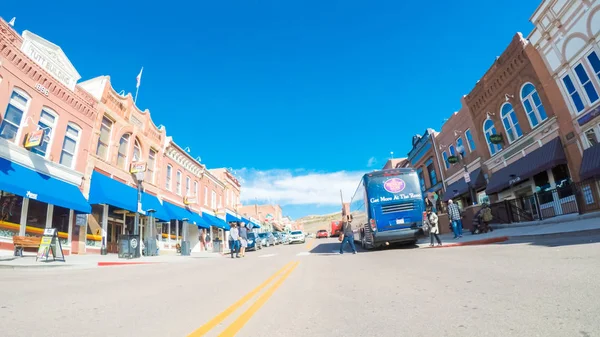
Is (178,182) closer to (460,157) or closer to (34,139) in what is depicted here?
(34,139)

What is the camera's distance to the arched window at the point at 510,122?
66.2ft

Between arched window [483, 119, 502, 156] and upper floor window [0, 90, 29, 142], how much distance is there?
26.5 meters

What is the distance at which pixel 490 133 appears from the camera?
2306 cm

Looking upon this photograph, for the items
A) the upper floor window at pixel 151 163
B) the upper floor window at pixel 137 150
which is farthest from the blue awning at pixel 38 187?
the upper floor window at pixel 151 163

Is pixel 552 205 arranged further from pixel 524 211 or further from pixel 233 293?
pixel 233 293

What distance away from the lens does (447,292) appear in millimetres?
4590

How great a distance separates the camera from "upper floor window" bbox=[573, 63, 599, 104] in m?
15.0

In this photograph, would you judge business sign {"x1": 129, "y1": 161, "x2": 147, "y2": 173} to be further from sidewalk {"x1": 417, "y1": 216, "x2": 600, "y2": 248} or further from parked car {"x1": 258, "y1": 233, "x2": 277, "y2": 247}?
sidewalk {"x1": 417, "y1": 216, "x2": 600, "y2": 248}

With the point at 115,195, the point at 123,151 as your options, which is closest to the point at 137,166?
the point at 123,151

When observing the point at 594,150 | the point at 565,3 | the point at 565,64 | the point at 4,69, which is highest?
the point at 565,3

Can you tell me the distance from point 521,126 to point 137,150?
25.1 metres

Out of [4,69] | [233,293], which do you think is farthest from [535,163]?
[4,69]

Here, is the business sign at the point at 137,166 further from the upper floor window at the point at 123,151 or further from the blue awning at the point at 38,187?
the blue awning at the point at 38,187

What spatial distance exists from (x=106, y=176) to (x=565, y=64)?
2515cm
